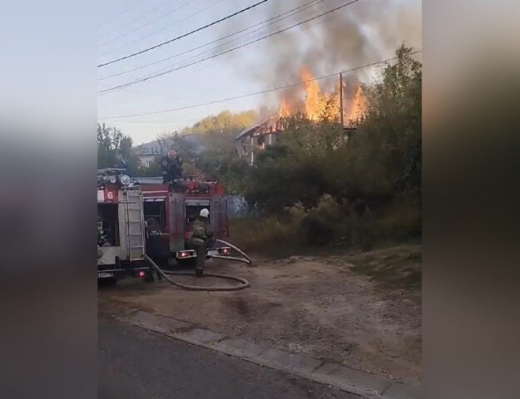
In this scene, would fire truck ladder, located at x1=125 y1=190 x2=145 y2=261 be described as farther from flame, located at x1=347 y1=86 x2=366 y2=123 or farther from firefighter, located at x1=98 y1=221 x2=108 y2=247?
flame, located at x1=347 y1=86 x2=366 y2=123

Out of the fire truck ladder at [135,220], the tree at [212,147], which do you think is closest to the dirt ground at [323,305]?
the fire truck ladder at [135,220]

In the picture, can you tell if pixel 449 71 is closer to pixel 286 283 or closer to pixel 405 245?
pixel 405 245

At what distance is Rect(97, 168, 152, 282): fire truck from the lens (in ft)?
5.57

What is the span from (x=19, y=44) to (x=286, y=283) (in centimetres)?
118

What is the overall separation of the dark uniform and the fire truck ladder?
0.57 feet

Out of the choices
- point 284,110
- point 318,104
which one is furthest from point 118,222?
point 318,104

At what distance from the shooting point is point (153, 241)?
1712 mm

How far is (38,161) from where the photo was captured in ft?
5.27

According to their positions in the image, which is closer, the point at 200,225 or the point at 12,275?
the point at 12,275

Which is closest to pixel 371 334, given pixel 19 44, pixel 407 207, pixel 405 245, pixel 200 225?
pixel 405 245

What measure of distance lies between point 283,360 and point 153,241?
1.95ft

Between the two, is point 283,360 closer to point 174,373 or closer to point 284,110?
point 174,373

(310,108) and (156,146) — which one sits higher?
(310,108)

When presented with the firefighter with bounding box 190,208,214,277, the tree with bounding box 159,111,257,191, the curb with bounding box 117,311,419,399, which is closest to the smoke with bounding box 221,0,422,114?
the tree with bounding box 159,111,257,191
